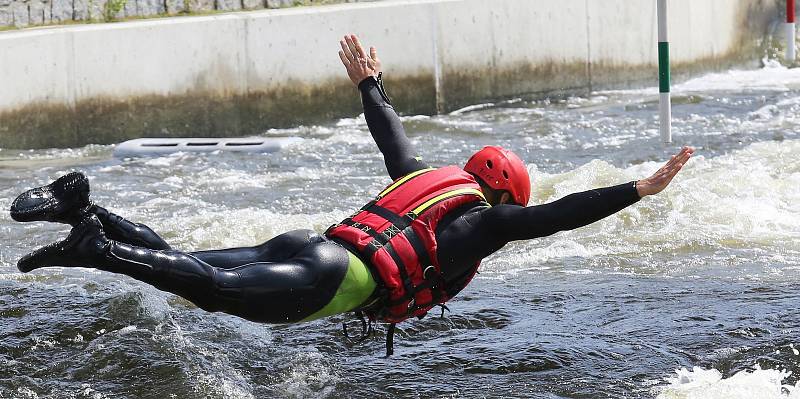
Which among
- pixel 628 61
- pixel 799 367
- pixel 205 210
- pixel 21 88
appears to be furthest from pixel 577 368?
pixel 628 61

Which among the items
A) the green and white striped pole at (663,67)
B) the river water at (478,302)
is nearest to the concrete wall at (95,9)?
the river water at (478,302)

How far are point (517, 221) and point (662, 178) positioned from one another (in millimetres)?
548

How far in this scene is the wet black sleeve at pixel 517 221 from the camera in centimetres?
429

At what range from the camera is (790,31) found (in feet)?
52.6

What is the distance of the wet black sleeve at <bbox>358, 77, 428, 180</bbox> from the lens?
4.93 metres

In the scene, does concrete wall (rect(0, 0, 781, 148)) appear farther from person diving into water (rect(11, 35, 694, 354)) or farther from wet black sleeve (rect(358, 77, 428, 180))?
person diving into water (rect(11, 35, 694, 354))

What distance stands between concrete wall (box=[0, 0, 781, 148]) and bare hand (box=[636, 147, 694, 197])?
299 inches

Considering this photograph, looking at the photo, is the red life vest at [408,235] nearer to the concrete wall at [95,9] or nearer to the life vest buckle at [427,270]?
the life vest buckle at [427,270]

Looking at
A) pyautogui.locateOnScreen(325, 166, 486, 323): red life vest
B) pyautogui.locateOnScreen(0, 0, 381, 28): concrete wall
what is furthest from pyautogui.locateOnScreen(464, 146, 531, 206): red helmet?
pyautogui.locateOnScreen(0, 0, 381, 28): concrete wall

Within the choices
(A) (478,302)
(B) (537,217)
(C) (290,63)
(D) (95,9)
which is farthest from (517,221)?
(D) (95,9)

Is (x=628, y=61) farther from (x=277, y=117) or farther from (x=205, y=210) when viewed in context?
(x=205, y=210)

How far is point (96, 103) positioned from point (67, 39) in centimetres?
65

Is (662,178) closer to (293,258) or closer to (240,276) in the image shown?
(293,258)

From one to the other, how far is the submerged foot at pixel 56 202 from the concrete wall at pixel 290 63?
260 inches
